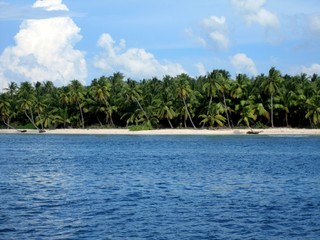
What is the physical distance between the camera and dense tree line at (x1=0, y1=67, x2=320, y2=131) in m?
111

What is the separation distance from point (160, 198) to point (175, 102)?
3331 inches

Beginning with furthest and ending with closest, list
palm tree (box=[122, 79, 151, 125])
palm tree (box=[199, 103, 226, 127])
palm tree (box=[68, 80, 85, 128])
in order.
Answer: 1. palm tree (box=[68, 80, 85, 128])
2. palm tree (box=[122, 79, 151, 125])
3. palm tree (box=[199, 103, 226, 127])

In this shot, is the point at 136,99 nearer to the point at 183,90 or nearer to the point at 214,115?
the point at 183,90

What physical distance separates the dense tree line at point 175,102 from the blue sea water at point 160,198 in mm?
48390

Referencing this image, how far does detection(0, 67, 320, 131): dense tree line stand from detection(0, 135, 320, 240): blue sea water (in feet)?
159

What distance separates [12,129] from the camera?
139m

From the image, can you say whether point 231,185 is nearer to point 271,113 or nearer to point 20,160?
point 20,160

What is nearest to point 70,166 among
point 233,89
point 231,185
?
point 231,185

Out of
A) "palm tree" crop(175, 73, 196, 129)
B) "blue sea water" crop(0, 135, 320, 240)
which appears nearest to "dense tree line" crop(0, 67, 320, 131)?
"palm tree" crop(175, 73, 196, 129)

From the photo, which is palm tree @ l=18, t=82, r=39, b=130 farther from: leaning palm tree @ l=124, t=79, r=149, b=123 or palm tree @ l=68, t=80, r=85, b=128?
leaning palm tree @ l=124, t=79, r=149, b=123

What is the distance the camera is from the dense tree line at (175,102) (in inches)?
4380

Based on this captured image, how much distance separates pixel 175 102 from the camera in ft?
387

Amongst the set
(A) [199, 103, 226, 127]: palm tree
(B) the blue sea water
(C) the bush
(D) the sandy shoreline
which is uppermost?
(A) [199, 103, 226, 127]: palm tree

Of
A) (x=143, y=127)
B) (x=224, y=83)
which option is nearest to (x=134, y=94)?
(x=143, y=127)
